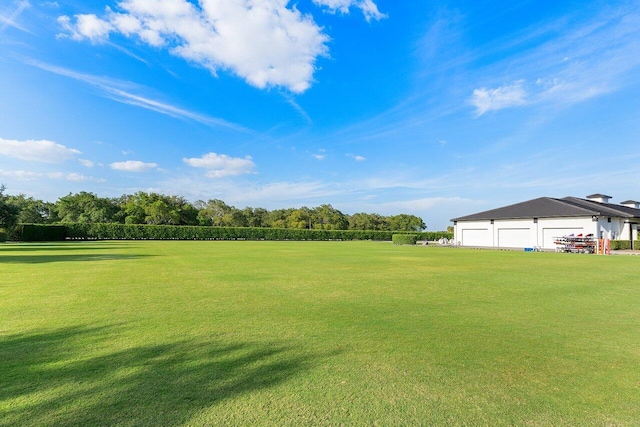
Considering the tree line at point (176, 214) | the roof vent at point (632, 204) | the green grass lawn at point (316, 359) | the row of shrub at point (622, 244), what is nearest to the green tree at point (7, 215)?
the tree line at point (176, 214)

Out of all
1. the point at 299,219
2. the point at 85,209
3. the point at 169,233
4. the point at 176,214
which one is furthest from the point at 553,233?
the point at 85,209

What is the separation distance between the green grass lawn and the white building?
26.3m

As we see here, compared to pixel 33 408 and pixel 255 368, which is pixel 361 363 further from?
pixel 33 408

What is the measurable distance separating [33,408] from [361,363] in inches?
109

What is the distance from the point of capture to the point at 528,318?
5434 millimetres

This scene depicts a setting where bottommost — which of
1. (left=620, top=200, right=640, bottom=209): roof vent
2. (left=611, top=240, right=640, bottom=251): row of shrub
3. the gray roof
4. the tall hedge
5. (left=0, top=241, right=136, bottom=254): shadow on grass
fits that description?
(left=0, top=241, right=136, bottom=254): shadow on grass

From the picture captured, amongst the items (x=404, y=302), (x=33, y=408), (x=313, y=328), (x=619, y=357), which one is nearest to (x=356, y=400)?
(x=313, y=328)

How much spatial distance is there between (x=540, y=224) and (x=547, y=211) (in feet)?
4.66

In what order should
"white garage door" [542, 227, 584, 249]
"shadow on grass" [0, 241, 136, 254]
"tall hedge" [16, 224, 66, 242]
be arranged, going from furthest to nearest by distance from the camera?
1. "tall hedge" [16, 224, 66, 242]
2. "white garage door" [542, 227, 584, 249]
3. "shadow on grass" [0, 241, 136, 254]

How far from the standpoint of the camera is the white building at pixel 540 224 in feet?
92.4

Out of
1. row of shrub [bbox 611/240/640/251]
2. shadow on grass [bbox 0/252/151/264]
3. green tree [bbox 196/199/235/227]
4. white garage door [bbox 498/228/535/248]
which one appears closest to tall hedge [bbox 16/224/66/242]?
shadow on grass [bbox 0/252/151/264]

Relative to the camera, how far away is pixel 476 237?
3591 cm

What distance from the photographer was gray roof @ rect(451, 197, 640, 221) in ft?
94.7

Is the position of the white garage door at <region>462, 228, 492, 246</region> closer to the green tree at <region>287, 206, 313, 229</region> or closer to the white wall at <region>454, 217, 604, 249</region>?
the white wall at <region>454, 217, 604, 249</region>
